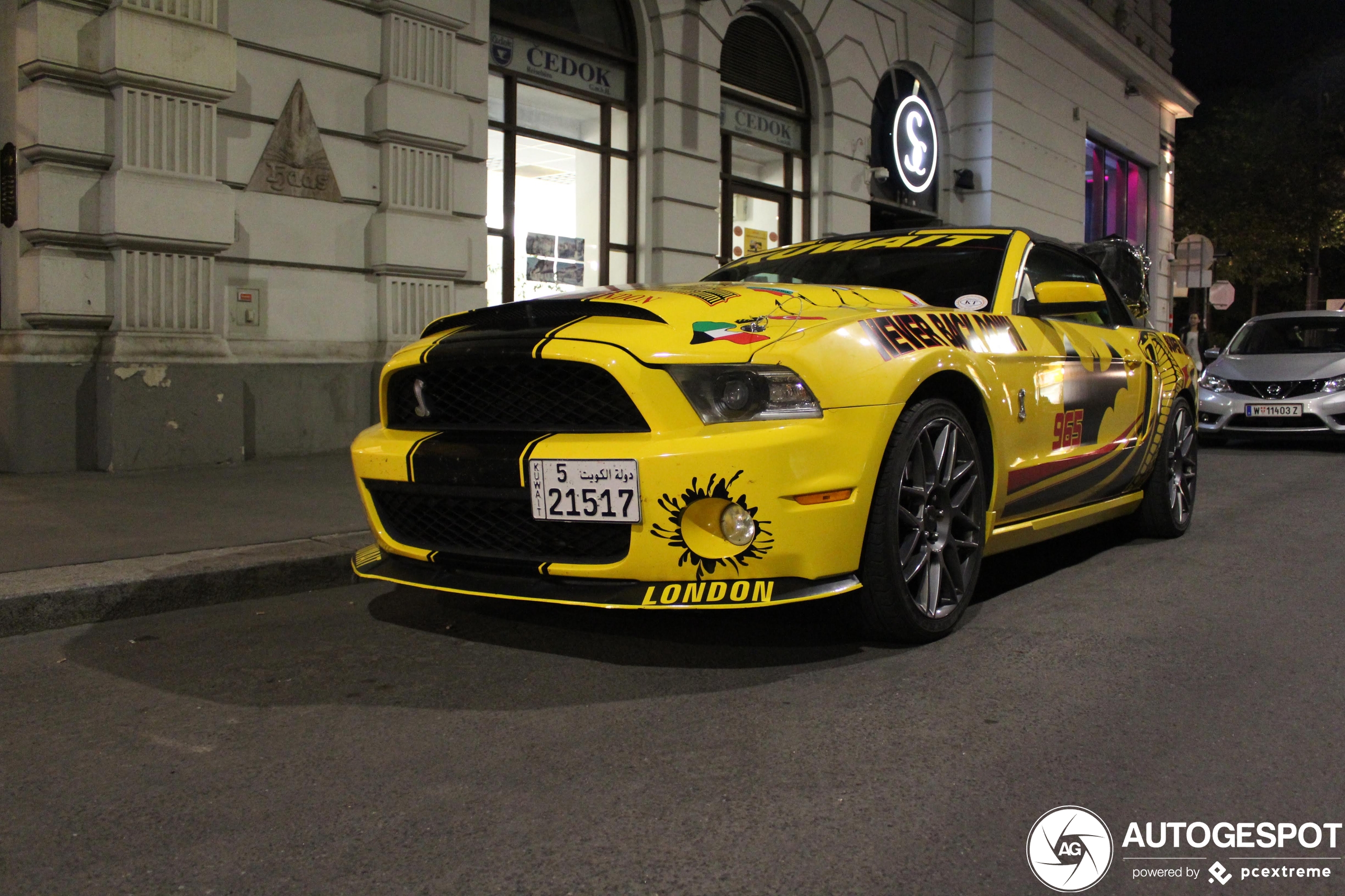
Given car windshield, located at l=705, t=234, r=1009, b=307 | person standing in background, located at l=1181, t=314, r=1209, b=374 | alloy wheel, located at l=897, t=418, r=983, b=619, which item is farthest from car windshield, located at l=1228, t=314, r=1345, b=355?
alloy wheel, located at l=897, t=418, r=983, b=619

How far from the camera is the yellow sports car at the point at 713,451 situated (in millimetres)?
3146

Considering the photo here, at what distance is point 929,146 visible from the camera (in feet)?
56.4

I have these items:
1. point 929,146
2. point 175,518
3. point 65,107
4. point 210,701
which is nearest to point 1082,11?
point 929,146

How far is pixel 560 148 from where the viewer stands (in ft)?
37.1

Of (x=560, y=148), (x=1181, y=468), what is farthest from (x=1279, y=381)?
(x=560, y=148)

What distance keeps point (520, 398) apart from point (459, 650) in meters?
0.83

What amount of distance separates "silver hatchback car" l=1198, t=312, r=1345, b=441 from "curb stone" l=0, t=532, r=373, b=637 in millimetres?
8821

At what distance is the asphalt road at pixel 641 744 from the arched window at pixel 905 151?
12.5 m

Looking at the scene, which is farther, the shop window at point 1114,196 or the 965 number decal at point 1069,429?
the shop window at point 1114,196

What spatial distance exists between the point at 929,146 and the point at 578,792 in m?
16.1

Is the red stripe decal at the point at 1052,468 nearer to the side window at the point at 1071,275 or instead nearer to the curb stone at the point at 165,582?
the side window at the point at 1071,275

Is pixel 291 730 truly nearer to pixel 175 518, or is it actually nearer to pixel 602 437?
pixel 602 437

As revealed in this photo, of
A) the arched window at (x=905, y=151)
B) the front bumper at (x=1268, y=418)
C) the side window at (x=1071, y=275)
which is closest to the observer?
the side window at (x=1071, y=275)

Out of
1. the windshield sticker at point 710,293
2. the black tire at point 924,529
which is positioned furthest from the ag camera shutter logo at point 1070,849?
the windshield sticker at point 710,293
